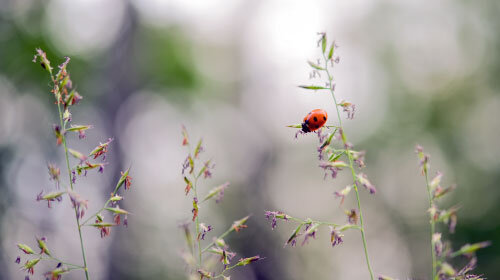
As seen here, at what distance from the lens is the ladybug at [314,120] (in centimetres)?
297

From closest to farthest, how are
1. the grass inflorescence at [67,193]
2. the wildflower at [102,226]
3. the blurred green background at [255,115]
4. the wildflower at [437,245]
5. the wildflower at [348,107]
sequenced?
the wildflower at [437,245] < the grass inflorescence at [67,193] < the wildflower at [102,226] < the wildflower at [348,107] < the blurred green background at [255,115]

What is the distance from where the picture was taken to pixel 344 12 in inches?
1043

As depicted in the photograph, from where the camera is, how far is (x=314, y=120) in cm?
312

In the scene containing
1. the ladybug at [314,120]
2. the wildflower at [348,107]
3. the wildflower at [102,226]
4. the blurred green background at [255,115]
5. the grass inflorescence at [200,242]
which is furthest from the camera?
the blurred green background at [255,115]

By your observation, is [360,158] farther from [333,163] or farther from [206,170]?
[206,170]

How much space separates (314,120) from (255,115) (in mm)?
24019

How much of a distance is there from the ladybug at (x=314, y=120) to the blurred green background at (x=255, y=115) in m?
16.7

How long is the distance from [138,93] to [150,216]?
5599mm

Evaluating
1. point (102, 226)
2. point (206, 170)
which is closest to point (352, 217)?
point (206, 170)

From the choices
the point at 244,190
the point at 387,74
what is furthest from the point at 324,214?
the point at 387,74

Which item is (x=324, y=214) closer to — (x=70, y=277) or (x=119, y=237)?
(x=119, y=237)

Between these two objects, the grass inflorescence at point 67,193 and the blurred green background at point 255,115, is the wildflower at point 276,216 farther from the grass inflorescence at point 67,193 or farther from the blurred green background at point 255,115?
the blurred green background at point 255,115

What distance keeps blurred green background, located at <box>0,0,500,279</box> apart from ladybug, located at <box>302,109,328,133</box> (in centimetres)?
1669

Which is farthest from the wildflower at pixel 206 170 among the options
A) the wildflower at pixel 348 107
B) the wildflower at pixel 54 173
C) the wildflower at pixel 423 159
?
the wildflower at pixel 423 159
